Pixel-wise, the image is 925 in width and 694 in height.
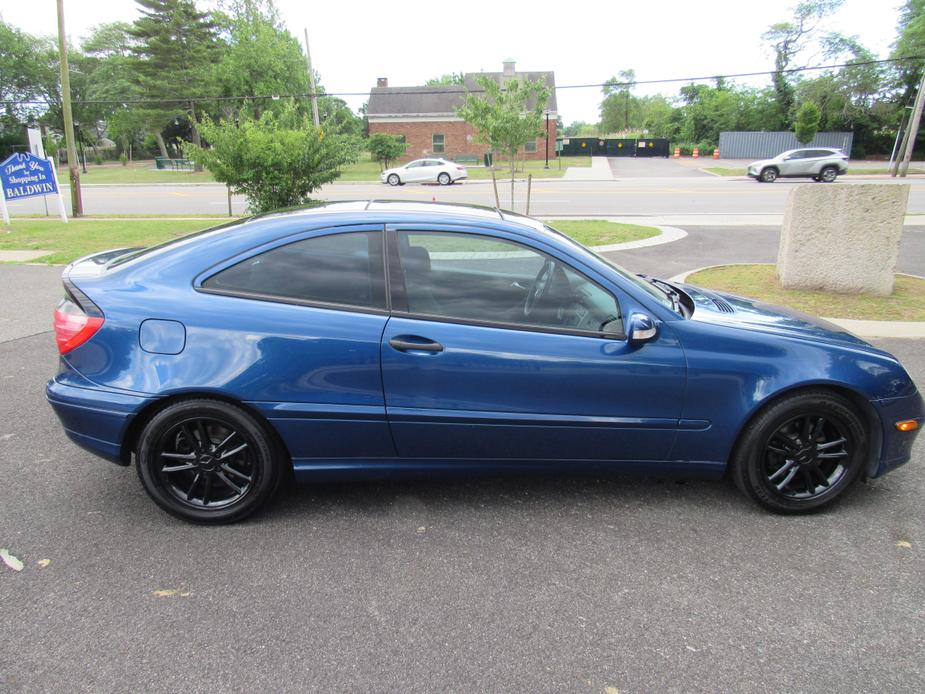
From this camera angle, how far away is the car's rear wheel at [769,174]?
2980cm

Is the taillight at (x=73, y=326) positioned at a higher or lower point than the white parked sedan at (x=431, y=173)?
lower

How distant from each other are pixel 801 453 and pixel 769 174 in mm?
30616

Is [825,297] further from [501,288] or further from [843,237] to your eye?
[501,288]

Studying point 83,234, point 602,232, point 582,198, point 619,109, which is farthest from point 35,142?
point 619,109

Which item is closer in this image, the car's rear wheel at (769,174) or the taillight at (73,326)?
the taillight at (73,326)

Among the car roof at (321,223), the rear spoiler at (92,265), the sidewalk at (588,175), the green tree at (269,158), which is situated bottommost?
the rear spoiler at (92,265)

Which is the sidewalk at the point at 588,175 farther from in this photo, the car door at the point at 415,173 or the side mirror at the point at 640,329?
the side mirror at the point at 640,329

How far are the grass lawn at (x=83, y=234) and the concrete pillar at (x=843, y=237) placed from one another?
1105cm

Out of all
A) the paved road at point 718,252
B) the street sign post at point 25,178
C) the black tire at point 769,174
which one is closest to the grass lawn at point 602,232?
the paved road at point 718,252

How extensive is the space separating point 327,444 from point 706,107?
72.0 meters

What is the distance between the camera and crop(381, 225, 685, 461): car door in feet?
9.87

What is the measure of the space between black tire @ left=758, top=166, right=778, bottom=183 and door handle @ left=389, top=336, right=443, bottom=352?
31.3 meters

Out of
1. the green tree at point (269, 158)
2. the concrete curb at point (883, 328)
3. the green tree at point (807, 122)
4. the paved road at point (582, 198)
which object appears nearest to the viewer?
the concrete curb at point (883, 328)

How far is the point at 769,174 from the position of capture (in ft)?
97.9
